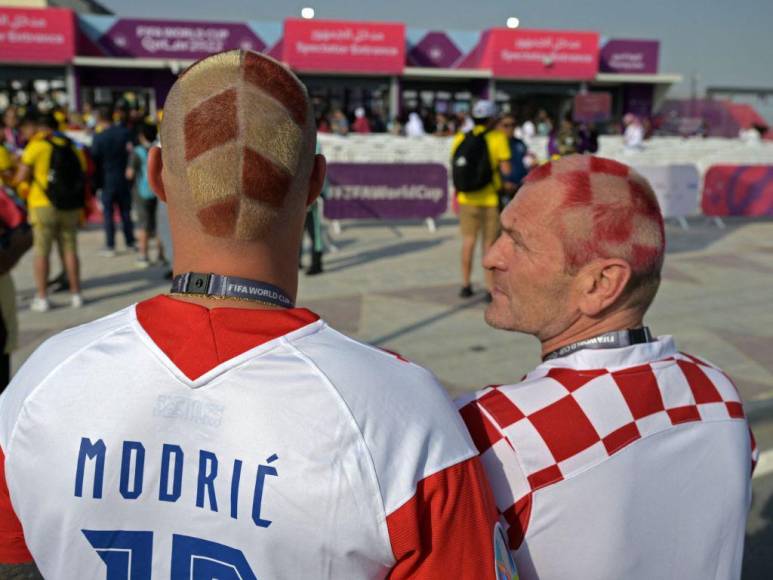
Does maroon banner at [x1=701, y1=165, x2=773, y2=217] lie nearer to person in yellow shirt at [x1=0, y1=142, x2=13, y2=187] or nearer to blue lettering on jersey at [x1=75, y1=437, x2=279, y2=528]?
person in yellow shirt at [x1=0, y1=142, x2=13, y2=187]

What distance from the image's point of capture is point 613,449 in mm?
1331

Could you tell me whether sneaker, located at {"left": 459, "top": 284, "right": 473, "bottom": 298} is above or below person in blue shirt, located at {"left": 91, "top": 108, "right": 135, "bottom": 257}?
below

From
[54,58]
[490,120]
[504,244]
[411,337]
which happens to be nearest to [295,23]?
[54,58]

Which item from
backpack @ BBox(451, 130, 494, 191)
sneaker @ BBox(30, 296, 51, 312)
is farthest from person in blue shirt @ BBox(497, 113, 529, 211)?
sneaker @ BBox(30, 296, 51, 312)

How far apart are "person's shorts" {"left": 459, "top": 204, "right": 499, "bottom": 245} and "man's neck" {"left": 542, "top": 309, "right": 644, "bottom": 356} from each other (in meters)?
5.75

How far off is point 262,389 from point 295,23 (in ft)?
89.5

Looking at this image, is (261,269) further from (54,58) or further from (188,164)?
(54,58)

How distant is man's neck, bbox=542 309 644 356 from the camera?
152 centimetres

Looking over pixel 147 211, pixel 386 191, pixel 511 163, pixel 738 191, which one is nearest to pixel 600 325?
pixel 511 163

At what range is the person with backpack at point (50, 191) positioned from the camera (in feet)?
22.3

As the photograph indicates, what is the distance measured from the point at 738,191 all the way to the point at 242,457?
13.8m

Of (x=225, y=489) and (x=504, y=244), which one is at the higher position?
(x=504, y=244)

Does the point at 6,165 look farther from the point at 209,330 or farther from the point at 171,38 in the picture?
the point at 171,38

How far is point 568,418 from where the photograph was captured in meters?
1.35
